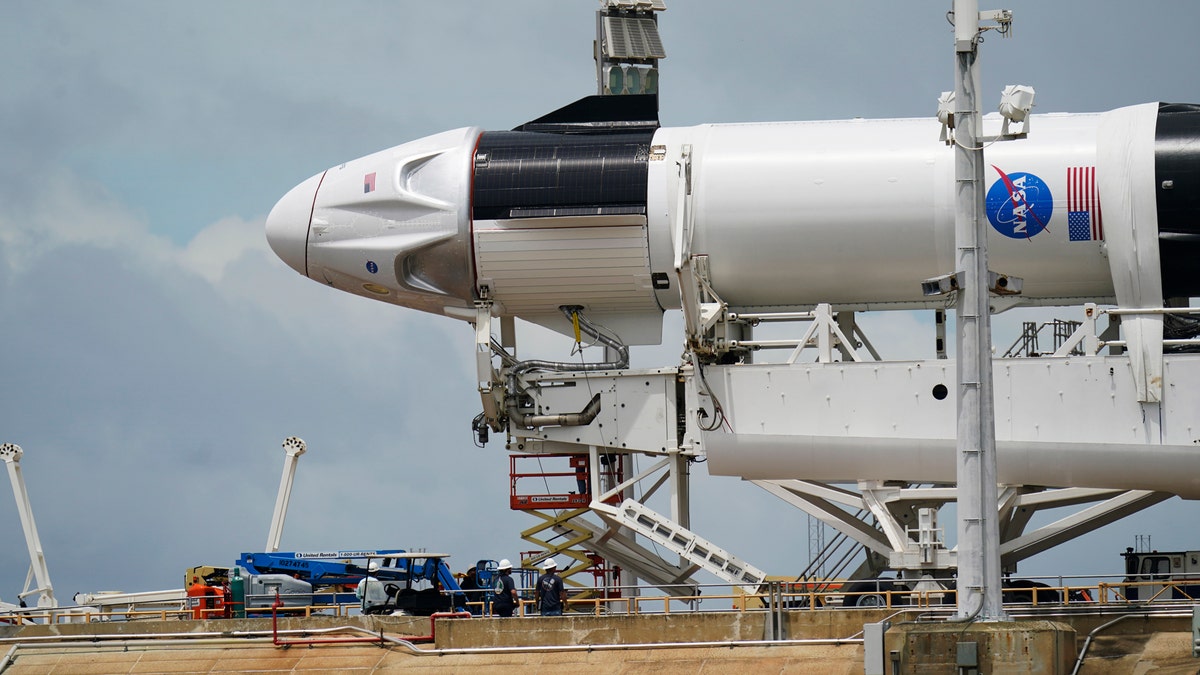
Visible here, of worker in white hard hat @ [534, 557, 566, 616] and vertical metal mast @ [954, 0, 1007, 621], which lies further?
worker in white hard hat @ [534, 557, 566, 616]

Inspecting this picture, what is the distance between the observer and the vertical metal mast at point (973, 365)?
27062mm

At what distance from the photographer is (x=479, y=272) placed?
129ft

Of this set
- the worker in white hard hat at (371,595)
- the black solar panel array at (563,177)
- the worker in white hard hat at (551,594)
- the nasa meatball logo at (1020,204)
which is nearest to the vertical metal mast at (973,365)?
the nasa meatball logo at (1020,204)

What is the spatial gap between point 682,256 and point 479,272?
4.91m

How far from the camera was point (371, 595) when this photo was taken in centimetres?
3672

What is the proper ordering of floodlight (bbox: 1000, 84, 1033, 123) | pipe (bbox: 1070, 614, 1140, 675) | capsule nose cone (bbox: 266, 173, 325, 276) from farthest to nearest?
capsule nose cone (bbox: 266, 173, 325, 276) → pipe (bbox: 1070, 614, 1140, 675) → floodlight (bbox: 1000, 84, 1033, 123)

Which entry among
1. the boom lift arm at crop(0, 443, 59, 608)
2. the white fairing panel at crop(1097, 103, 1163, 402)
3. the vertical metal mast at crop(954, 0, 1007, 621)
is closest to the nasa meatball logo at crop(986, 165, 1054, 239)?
the white fairing panel at crop(1097, 103, 1163, 402)

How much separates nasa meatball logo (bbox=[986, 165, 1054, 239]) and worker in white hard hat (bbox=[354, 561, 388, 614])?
566 inches

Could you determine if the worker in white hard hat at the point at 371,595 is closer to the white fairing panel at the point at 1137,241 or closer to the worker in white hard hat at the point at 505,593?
the worker in white hard hat at the point at 505,593

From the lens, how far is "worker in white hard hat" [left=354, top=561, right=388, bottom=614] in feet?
119

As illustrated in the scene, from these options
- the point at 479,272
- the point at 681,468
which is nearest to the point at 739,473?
the point at 681,468

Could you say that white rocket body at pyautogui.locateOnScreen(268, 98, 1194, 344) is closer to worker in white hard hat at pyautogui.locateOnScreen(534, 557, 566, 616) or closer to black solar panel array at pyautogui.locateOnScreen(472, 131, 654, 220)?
black solar panel array at pyautogui.locateOnScreen(472, 131, 654, 220)

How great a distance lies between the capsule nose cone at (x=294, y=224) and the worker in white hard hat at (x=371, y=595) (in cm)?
779

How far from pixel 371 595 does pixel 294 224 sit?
355 inches
